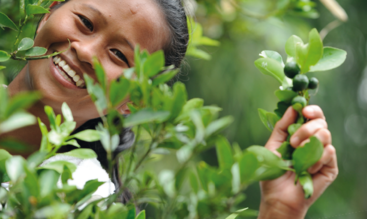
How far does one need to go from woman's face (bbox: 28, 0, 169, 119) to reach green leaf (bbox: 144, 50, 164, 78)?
0.34 metres

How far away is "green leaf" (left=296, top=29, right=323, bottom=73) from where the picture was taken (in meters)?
0.36

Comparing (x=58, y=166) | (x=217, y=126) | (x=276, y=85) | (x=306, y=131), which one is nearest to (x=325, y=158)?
(x=306, y=131)

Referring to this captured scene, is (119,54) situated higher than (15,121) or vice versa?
(15,121)

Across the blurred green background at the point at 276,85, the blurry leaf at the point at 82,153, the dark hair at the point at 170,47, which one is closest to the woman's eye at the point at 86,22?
the dark hair at the point at 170,47

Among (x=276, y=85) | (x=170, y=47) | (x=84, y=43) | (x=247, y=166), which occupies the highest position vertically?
(x=247, y=166)

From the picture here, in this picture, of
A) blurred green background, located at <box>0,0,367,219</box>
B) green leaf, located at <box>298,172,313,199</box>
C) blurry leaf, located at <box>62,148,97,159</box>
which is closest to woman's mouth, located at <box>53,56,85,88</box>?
blurry leaf, located at <box>62,148,97,159</box>

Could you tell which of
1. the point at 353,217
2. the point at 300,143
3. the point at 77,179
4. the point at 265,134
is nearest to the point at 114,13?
the point at 77,179

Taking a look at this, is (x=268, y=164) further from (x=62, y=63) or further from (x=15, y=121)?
(x=62, y=63)

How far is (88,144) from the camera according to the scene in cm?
87

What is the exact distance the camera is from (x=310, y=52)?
1.21ft

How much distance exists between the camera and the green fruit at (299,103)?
14.6 inches

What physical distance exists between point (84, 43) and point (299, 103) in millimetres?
402

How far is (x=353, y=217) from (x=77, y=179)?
144 inches

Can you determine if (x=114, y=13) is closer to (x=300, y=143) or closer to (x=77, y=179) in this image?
(x=77, y=179)
